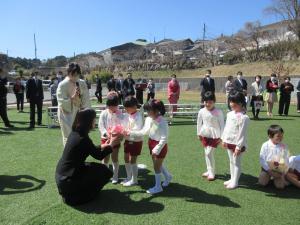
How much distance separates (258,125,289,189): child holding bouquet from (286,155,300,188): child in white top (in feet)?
0.27

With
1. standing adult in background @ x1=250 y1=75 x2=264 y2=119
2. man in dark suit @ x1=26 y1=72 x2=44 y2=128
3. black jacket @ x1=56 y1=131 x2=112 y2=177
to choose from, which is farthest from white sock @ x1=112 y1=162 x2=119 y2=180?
standing adult in background @ x1=250 y1=75 x2=264 y2=119

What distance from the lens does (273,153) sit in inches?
216

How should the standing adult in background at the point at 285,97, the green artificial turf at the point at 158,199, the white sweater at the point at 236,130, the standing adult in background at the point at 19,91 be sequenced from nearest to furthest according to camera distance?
the green artificial turf at the point at 158,199 < the white sweater at the point at 236,130 < the standing adult in background at the point at 285,97 < the standing adult in background at the point at 19,91

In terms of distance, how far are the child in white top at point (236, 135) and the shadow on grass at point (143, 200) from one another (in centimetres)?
56

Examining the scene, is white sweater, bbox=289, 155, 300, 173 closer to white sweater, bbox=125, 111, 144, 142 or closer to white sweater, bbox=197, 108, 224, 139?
white sweater, bbox=197, 108, 224, 139

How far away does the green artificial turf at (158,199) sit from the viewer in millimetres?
4383

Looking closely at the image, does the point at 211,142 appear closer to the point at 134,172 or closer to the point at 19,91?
the point at 134,172

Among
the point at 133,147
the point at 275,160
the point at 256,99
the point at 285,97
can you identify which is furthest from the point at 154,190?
the point at 285,97

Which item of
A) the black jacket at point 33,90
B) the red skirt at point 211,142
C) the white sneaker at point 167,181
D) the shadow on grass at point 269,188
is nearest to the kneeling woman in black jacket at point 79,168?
the white sneaker at point 167,181

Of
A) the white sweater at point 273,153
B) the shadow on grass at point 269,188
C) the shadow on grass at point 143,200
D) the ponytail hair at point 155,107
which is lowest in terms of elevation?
the shadow on grass at point 143,200

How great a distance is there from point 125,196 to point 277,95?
1276cm

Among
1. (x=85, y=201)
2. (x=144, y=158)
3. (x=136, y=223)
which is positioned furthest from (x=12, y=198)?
(x=144, y=158)

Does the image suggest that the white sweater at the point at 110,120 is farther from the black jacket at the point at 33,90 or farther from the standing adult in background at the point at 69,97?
the black jacket at the point at 33,90

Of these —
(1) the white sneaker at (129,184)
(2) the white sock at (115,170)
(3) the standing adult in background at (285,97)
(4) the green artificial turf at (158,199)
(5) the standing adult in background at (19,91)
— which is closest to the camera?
(4) the green artificial turf at (158,199)
